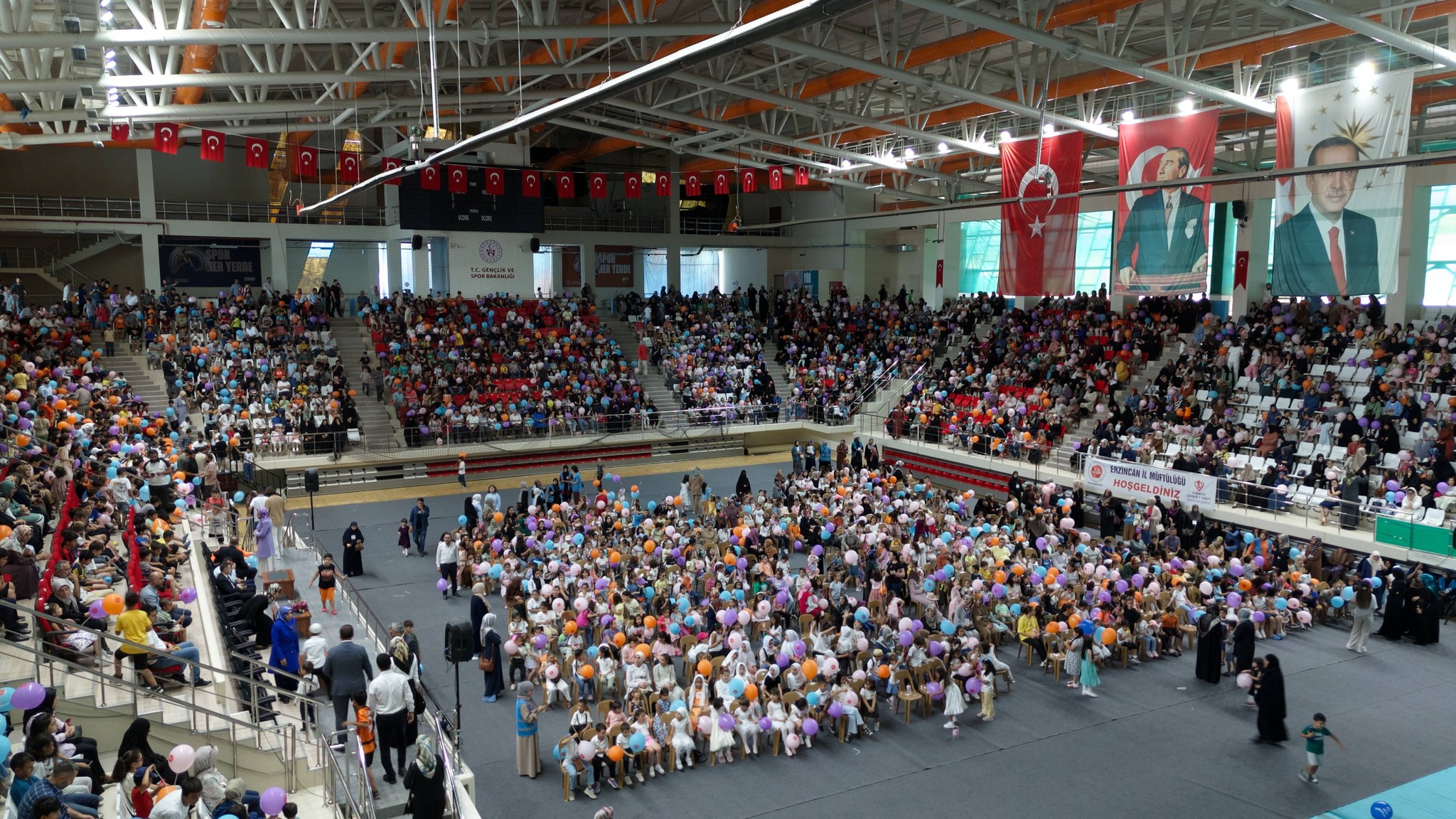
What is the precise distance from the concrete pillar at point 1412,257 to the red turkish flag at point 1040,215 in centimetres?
805

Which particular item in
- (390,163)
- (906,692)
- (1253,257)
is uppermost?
(390,163)

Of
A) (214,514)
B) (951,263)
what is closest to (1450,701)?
(214,514)

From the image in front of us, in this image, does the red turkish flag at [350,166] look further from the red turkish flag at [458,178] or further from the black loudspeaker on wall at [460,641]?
the black loudspeaker on wall at [460,641]

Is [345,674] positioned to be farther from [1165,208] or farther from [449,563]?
[1165,208]

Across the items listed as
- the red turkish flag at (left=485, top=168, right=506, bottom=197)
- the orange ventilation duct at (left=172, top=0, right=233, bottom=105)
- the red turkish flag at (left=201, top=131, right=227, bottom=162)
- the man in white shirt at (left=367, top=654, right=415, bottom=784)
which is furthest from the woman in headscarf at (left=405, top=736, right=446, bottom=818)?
the red turkish flag at (left=485, top=168, right=506, bottom=197)

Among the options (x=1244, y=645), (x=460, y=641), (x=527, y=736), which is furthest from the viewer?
(x=1244, y=645)

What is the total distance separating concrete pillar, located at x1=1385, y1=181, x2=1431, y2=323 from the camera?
918 inches

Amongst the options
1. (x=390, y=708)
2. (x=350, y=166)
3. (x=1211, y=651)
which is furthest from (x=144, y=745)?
(x=350, y=166)

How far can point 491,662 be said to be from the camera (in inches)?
516

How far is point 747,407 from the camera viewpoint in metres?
32.3

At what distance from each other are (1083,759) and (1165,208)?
1417cm

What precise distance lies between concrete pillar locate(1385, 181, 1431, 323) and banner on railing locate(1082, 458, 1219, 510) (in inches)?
304

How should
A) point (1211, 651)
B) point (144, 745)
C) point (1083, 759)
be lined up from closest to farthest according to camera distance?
point (144, 745)
point (1083, 759)
point (1211, 651)

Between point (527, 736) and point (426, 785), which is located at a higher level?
point (426, 785)
